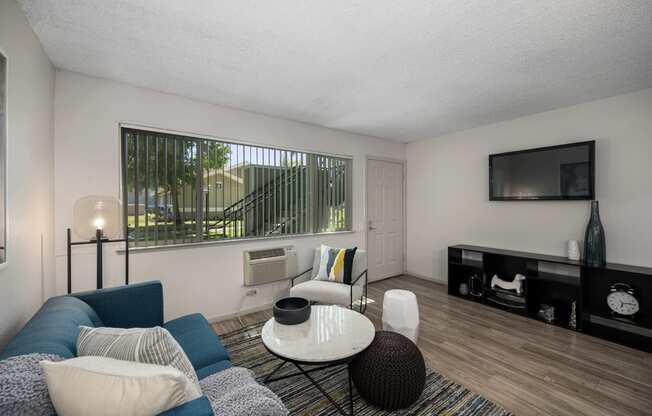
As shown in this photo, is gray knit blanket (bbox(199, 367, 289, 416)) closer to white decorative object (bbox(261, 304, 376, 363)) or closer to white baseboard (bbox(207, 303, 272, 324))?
white decorative object (bbox(261, 304, 376, 363))

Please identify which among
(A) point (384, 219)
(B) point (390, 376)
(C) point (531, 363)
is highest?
(A) point (384, 219)

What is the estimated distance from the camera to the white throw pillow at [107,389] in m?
0.82

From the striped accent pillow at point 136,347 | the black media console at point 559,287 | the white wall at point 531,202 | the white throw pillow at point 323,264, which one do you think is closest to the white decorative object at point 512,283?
the black media console at point 559,287

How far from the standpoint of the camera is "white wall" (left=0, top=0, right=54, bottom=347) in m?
1.45

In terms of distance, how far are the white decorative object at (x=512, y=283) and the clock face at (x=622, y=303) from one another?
2.47ft

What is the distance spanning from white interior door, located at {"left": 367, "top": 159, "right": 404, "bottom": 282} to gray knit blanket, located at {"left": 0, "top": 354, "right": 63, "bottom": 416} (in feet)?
13.0

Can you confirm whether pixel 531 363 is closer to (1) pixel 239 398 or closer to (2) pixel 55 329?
(1) pixel 239 398

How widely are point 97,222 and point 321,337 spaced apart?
1951 millimetres

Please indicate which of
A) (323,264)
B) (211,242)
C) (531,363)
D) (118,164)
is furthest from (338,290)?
(118,164)

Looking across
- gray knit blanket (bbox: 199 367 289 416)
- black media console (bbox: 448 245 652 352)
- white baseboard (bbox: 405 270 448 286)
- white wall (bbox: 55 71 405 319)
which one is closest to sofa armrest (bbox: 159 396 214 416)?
gray knit blanket (bbox: 199 367 289 416)

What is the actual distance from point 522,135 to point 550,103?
521 mm

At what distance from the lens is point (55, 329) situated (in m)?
1.20

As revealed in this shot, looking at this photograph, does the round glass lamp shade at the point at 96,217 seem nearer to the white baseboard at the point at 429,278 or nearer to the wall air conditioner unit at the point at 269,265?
the wall air conditioner unit at the point at 269,265

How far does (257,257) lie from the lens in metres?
3.29
